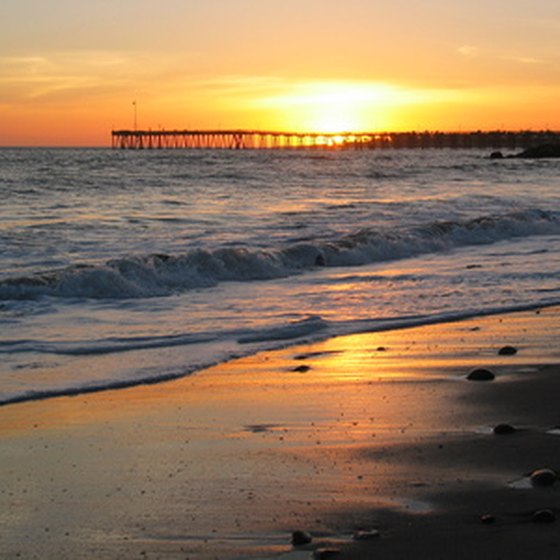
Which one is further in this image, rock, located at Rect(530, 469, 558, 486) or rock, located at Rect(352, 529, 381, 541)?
rock, located at Rect(530, 469, 558, 486)

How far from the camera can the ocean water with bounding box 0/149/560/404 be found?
850 cm

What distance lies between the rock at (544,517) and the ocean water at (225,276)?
12.2 feet

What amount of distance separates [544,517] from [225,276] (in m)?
10.4

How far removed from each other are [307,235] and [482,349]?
11.4 metres

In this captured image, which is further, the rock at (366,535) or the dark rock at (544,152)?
the dark rock at (544,152)

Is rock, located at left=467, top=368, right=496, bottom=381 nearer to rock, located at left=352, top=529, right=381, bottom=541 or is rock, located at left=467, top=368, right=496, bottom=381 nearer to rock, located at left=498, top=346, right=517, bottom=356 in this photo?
rock, located at left=498, top=346, right=517, bottom=356

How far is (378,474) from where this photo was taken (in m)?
4.84

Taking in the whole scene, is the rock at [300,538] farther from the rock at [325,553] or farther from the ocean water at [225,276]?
the ocean water at [225,276]

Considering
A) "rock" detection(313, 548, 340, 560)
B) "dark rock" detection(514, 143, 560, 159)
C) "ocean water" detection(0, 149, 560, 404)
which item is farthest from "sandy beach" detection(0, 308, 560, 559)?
"dark rock" detection(514, 143, 560, 159)

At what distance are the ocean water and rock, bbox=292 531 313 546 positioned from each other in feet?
10.5

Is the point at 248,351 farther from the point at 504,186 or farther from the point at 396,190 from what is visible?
the point at 504,186

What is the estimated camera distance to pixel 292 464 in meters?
5.03

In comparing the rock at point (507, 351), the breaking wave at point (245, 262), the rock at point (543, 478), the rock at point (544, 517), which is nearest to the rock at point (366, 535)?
the rock at point (544, 517)

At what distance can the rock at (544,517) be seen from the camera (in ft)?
13.4
